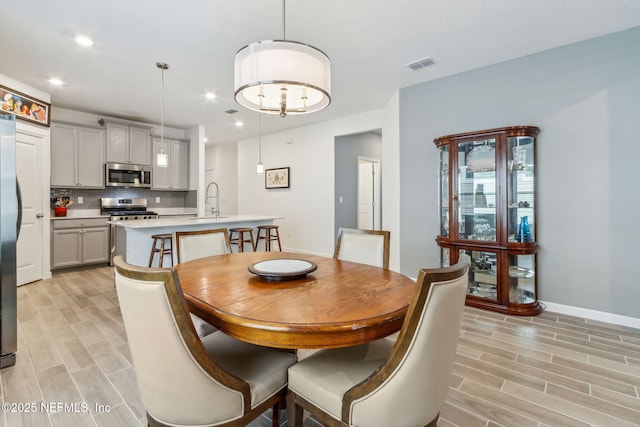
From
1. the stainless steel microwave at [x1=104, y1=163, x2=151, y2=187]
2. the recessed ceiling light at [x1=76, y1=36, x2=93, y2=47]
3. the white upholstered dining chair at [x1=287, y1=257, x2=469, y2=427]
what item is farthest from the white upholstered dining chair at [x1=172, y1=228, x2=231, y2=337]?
the stainless steel microwave at [x1=104, y1=163, x2=151, y2=187]

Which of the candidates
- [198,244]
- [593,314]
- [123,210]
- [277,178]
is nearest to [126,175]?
[123,210]

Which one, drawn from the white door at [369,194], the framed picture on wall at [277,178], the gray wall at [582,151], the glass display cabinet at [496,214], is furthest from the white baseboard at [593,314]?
the framed picture on wall at [277,178]

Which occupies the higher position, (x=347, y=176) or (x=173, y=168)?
(x=173, y=168)

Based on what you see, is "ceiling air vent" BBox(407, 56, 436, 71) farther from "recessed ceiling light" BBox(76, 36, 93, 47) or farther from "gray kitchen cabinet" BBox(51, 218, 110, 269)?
"gray kitchen cabinet" BBox(51, 218, 110, 269)

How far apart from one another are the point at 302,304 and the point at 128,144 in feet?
18.5

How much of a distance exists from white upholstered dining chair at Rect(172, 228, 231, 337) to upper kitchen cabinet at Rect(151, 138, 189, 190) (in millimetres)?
4118

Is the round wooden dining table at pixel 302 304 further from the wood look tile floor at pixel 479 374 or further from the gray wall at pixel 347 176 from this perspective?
the gray wall at pixel 347 176

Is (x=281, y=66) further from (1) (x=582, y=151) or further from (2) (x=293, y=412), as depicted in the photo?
(1) (x=582, y=151)

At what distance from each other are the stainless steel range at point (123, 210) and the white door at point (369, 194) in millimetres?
4222

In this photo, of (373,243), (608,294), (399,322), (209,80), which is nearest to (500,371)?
(373,243)

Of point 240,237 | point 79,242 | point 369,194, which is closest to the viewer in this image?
point 240,237

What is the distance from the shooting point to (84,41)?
2.88 meters

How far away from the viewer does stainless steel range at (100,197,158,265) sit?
5109 millimetres

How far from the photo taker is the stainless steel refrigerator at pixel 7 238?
2033 millimetres
